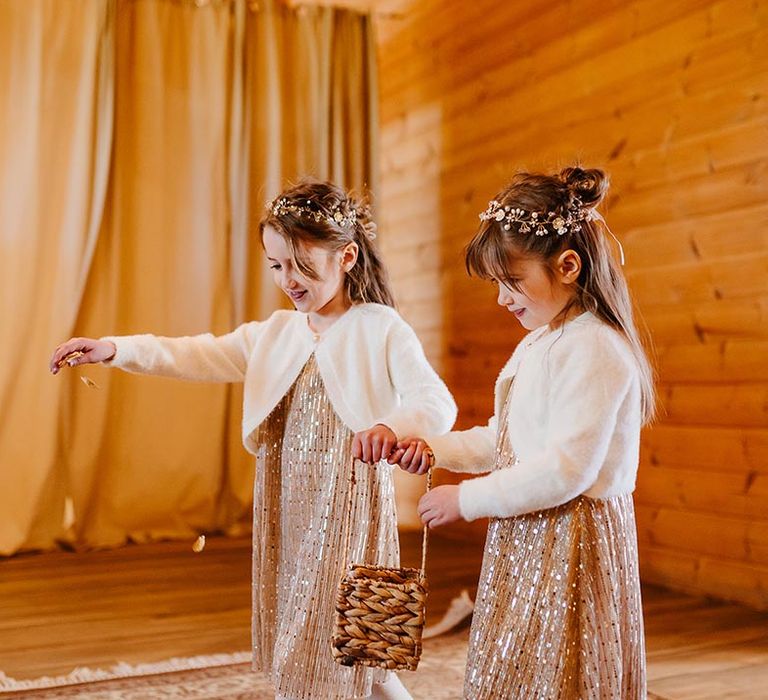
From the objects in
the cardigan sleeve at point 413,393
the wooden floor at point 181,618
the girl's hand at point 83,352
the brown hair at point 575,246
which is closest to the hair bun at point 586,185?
the brown hair at point 575,246

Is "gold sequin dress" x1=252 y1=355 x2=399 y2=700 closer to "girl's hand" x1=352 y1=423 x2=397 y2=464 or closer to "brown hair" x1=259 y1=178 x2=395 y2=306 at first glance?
"brown hair" x1=259 y1=178 x2=395 y2=306

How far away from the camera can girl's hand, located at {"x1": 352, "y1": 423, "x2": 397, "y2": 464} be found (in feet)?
5.24

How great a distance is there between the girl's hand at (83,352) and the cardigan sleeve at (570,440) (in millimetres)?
929

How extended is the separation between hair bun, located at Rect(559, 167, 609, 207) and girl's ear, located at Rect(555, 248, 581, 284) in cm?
9

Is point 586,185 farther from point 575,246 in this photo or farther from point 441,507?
point 441,507

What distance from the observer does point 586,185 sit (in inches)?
59.8

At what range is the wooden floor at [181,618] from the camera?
2672 mm

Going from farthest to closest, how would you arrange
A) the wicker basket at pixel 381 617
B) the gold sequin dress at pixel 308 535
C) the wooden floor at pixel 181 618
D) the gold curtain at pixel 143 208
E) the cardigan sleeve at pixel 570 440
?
the gold curtain at pixel 143 208, the wooden floor at pixel 181 618, the gold sequin dress at pixel 308 535, the wicker basket at pixel 381 617, the cardigan sleeve at pixel 570 440

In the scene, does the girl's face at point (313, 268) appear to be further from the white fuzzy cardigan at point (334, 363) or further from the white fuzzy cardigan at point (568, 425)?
the white fuzzy cardigan at point (568, 425)

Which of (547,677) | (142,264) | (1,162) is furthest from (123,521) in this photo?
(547,677)

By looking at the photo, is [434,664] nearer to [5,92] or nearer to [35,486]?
[35,486]

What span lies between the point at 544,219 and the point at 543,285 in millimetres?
95

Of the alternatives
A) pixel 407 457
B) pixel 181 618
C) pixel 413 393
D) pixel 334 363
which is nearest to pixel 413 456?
pixel 407 457

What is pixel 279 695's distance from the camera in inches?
77.1
